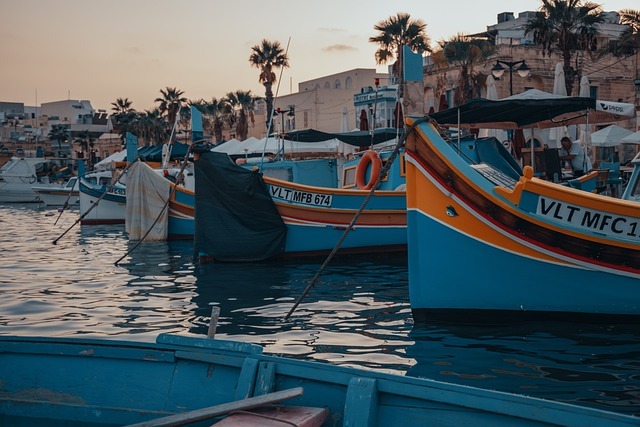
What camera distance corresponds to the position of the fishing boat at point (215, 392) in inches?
179

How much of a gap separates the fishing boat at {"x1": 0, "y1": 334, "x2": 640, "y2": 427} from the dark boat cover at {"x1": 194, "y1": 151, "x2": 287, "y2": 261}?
1120cm

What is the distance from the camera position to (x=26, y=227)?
31.3 m

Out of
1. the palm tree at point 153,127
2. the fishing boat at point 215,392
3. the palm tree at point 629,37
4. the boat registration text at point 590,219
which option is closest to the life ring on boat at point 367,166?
the boat registration text at point 590,219

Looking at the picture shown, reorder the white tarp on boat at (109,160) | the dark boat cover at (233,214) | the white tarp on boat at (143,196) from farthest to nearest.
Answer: the white tarp on boat at (109,160) → the white tarp on boat at (143,196) → the dark boat cover at (233,214)

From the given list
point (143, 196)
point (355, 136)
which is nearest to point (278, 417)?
point (355, 136)

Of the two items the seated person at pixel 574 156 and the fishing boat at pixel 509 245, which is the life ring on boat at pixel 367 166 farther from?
the fishing boat at pixel 509 245

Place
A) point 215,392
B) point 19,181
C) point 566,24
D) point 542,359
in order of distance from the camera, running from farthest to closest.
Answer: point 19,181, point 566,24, point 542,359, point 215,392

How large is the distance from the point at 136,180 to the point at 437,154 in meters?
14.9

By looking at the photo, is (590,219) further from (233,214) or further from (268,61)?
(268,61)

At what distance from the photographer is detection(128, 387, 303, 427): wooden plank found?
184 inches

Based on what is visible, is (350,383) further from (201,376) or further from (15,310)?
(15,310)

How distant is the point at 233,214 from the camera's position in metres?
17.2

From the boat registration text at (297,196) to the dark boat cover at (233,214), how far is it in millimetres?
203

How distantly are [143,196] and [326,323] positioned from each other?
13814 mm
